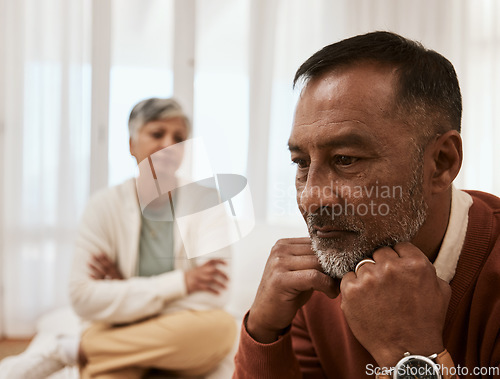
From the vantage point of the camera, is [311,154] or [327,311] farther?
[327,311]

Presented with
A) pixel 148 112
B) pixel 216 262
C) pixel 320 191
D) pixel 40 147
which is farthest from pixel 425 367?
pixel 40 147

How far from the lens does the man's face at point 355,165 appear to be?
674mm

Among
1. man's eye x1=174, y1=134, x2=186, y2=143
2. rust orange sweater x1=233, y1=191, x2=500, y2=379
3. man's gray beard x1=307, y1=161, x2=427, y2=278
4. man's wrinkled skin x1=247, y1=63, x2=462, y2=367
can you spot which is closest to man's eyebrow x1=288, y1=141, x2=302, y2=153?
man's wrinkled skin x1=247, y1=63, x2=462, y2=367

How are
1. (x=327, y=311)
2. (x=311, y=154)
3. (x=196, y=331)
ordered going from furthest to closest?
(x=196, y=331) → (x=327, y=311) → (x=311, y=154)

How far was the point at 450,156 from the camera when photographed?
2.36 ft

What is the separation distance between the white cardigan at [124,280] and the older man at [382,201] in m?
0.35

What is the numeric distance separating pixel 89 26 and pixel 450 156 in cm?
92

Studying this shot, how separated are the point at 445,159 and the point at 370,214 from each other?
163 mm

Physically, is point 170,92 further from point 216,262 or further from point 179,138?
point 216,262

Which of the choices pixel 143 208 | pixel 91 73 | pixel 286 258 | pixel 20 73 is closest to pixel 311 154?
pixel 286 258

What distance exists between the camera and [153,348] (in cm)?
102

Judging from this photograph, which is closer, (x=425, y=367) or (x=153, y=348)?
(x=425, y=367)

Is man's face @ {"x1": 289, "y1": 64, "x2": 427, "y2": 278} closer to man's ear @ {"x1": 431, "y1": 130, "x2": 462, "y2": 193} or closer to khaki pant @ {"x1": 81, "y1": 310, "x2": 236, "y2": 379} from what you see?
man's ear @ {"x1": 431, "y1": 130, "x2": 462, "y2": 193}

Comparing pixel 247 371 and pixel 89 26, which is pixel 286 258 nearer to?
pixel 247 371
